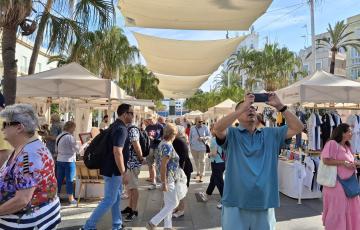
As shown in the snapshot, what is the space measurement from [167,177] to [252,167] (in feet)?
9.78

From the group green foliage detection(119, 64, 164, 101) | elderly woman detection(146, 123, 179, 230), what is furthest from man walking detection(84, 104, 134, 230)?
green foliage detection(119, 64, 164, 101)

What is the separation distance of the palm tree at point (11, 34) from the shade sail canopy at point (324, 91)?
5.74 meters

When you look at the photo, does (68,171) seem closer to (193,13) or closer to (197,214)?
(197,214)

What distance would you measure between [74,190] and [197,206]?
2.72 meters

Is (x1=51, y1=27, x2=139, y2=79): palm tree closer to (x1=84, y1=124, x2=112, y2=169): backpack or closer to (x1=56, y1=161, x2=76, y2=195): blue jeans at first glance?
(x1=56, y1=161, x2=76, y2=195): blue jeans

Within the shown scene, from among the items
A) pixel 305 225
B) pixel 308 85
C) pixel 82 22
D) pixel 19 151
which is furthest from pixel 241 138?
pixel 82 22

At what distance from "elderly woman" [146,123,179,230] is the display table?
3.80m

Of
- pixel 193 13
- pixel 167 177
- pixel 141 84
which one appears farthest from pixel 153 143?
pixel 141 84

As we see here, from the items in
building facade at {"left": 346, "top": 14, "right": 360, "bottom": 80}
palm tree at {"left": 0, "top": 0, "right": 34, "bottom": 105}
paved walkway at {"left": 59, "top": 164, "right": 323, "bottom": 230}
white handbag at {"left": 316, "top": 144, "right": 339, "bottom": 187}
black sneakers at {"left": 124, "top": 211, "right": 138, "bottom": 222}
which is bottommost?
paved walkway at {"left": 59, "top": 164, "right": 323, "bottom": 230}

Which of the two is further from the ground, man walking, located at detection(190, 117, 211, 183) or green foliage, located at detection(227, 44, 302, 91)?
green foliage, located at detection(227, 44, 302, 91)

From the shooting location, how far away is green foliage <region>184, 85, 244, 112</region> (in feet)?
170

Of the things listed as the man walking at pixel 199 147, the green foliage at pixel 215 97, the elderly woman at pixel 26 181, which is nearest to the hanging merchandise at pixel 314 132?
the man walking at pixel 199 147

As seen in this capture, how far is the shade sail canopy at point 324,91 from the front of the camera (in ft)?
29.7

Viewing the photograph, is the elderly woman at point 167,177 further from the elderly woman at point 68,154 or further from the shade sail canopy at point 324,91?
the shade sail canopy at point 324,91
